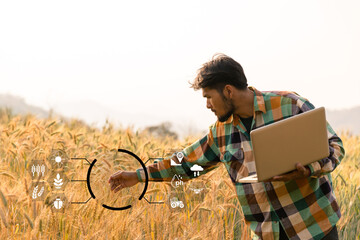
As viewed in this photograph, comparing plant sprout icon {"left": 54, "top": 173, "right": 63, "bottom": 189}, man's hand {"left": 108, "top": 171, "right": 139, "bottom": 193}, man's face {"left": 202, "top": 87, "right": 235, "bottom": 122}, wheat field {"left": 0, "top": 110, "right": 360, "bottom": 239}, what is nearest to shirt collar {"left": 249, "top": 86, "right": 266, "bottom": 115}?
man's face {"left": 202, "top": 87, "right": 235, "bottom": 122}

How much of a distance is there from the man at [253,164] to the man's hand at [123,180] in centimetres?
63

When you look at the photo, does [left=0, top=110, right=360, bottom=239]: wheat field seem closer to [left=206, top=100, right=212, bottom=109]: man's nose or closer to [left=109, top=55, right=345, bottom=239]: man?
[left=109, top=55, right=345, bottom=239]: man

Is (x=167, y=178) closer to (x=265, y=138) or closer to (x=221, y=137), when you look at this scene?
(x=221, y=137)

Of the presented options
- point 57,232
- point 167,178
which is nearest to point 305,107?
point 167,178

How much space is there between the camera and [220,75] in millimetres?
2555

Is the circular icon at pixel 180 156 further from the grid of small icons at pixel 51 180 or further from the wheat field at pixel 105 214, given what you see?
the grid of small icons at pixel 51 180

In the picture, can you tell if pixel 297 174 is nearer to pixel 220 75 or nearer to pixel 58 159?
pixel 220 75

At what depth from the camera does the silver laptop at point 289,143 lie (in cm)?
221

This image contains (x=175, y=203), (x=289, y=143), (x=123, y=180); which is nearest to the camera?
(x=289, y=143)

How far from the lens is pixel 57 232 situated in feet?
9.46

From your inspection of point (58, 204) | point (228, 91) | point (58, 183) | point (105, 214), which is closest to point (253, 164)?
point (228, 91)

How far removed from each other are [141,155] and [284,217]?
1.94 m

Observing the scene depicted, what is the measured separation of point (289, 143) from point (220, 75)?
0.55 metres

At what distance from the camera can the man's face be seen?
2.54m
